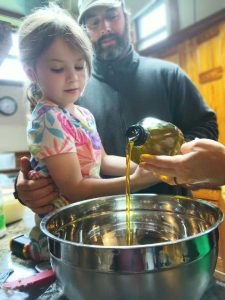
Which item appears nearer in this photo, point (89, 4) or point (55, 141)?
point (55, 141)

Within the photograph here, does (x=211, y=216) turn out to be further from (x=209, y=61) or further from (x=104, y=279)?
(x=209, y=61)

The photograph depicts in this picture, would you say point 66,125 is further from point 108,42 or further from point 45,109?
point 108,42

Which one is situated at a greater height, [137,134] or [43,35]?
[43,35]

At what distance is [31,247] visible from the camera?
27.0 inches

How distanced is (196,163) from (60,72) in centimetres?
40

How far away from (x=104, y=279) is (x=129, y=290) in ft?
0.11

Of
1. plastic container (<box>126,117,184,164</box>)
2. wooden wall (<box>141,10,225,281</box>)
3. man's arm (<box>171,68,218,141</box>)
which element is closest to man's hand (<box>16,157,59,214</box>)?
plastic container (<box>126,117,184,164</box>)

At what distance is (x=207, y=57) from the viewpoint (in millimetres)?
2623

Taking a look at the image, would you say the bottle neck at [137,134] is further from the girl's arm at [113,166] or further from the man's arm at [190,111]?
the man's arm at [190,111]

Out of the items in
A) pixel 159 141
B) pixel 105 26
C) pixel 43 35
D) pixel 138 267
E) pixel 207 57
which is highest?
pixel 207 57

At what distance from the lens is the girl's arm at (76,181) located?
70 cm

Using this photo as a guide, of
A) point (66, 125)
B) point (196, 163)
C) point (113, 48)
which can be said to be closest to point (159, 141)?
point (196, 163)

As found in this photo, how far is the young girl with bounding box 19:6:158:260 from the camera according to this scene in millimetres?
704

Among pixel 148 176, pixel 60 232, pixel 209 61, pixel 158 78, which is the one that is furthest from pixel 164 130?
pixel 209 61
